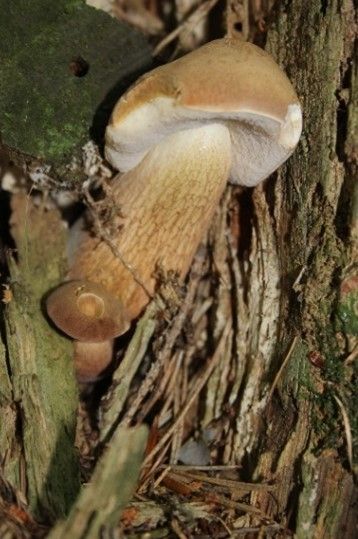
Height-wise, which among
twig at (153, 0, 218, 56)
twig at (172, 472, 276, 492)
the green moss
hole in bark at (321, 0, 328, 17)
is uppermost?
twig at (153, 0, 218, 56)

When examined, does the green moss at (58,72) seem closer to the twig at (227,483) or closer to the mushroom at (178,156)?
the mushroom at (178,156)

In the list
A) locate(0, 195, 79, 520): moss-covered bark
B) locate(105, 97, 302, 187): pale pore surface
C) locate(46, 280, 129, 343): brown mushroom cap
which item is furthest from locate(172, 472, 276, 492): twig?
locate(105, 97, 302, 187): pale pore surface

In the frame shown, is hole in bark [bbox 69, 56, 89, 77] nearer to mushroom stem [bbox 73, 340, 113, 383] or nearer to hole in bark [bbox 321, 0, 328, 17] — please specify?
hole in bark [bbox 321, 0, 328, 17]

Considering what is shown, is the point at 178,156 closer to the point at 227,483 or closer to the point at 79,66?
the point at 79,66

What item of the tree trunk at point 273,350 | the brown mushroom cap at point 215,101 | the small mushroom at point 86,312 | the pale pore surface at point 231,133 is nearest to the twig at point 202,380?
the tree trunk at point 273,350

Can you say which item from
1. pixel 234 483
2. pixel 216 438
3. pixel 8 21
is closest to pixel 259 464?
pixel 234 483

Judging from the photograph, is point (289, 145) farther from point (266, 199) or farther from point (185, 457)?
point (185, 457)
